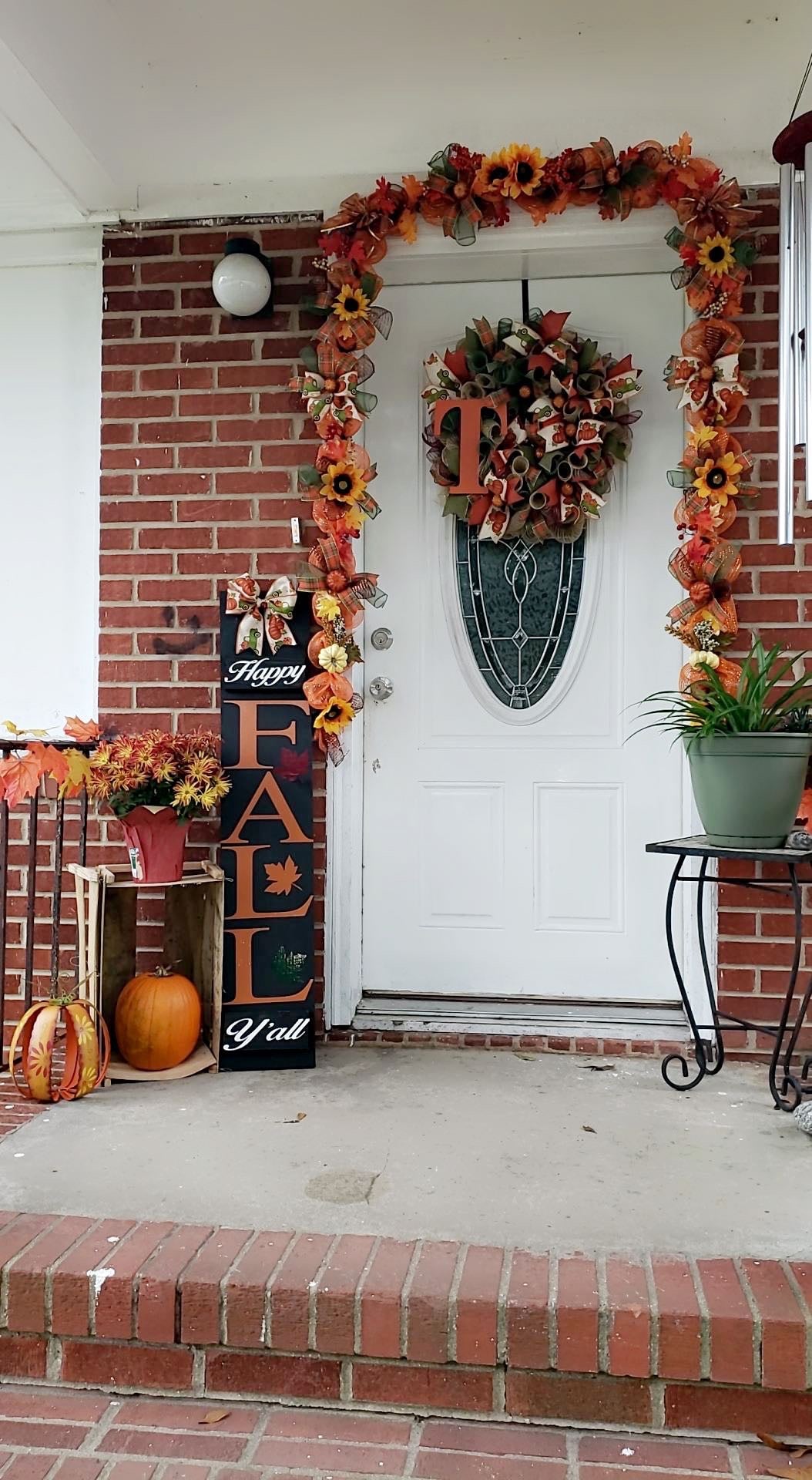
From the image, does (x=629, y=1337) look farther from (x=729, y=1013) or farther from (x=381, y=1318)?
(x=729, y=1013)

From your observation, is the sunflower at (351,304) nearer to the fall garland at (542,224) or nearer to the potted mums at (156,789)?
the fall garland at (542,224)

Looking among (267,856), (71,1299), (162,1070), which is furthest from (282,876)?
(71,1299)

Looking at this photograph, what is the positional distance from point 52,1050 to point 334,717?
107cm

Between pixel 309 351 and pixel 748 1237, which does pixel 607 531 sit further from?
pixel 748 1237

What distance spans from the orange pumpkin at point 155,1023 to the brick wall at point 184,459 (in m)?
0.37

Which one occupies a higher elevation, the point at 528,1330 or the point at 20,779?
the point at 20,779

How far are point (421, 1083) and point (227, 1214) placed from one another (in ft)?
2.63

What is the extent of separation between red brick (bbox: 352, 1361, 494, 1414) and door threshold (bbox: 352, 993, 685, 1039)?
1.28m

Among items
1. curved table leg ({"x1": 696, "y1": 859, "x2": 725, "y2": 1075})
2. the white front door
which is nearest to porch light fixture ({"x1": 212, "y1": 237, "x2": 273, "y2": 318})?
the white front door

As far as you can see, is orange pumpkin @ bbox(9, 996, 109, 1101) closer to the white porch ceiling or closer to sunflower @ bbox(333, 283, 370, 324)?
sunflower @ bbox(333, 283, 370, 324)

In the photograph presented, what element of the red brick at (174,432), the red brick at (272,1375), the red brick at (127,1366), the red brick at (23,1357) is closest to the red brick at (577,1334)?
the red brick at (272,1375)

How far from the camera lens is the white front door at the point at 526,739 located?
294 centimetres

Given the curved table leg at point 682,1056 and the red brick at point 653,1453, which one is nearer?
the red brick at point 653,1453

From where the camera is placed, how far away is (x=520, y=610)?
299 cm
